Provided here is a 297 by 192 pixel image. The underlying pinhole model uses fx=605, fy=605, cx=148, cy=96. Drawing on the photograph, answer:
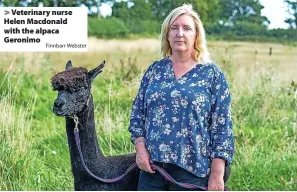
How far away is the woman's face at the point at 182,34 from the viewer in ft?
10.1

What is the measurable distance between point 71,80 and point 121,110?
161 centimetres

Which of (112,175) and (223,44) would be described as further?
(223,44)

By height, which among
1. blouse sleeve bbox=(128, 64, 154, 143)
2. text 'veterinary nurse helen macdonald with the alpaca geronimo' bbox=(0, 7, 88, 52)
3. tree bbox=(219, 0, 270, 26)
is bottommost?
blouse sleeve bbox=(128, 64, 154, 143)

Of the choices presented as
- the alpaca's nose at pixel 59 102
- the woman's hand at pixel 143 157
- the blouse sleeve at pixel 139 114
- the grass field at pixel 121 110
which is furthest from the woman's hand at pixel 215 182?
the grass field at pixel 121 110

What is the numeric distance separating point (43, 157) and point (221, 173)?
202 cm

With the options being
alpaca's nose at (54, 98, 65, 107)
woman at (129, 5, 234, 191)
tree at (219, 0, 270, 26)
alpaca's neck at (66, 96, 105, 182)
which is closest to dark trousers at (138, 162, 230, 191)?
woman at (129, 5, 234, 191)

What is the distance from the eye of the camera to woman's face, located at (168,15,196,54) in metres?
3.07

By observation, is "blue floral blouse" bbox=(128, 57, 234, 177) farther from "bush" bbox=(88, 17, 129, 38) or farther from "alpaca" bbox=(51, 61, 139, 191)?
"bush" bbox=(88, 17, 129, 38)

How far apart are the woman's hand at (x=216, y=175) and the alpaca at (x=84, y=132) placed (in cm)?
72

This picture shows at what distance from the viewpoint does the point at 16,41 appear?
4.34 metres

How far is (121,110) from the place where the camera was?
4898 millimetres

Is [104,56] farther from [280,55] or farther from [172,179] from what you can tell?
[172,179]

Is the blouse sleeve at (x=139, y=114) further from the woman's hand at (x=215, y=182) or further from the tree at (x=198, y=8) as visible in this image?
the tree at (x=198, y=8)

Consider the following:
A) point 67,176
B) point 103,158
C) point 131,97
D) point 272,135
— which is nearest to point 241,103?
point 272,135
